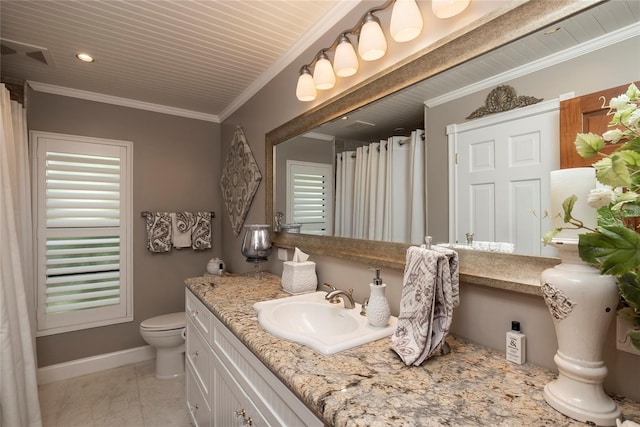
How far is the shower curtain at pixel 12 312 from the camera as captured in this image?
1723 millimetres

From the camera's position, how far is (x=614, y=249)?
51 cm

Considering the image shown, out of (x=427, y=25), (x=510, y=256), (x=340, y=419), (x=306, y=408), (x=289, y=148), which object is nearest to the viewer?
(x=340, y=419)

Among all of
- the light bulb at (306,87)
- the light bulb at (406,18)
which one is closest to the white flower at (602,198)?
the light bulb at (406,18)

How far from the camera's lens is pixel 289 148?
2.11 meters

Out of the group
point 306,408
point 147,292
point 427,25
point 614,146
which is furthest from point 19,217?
point 614,146

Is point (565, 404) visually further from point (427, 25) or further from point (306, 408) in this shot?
point (427, 25)

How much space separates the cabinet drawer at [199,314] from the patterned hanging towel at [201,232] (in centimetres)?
119

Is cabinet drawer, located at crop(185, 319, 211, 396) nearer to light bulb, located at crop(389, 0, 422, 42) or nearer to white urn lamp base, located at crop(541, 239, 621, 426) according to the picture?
white urn lamp base, located at crop(541, 239, 621, 426)

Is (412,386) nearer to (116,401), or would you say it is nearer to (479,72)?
(479,72)

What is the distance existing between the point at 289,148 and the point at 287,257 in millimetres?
750

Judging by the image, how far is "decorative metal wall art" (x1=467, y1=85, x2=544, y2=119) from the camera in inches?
35.5

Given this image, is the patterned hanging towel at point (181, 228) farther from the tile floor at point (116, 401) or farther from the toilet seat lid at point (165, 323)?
the tile floor at point (116, 401)

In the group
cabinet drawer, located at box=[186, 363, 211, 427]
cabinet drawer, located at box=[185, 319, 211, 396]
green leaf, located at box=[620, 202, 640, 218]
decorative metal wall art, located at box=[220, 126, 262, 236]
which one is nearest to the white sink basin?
cabinet drawer, located at box=[185, 319, 211, 396]

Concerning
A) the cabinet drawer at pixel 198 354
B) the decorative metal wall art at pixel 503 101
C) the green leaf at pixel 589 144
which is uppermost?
the decorative metal wall art at pixel 503 101
